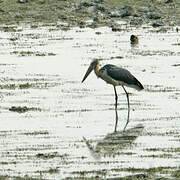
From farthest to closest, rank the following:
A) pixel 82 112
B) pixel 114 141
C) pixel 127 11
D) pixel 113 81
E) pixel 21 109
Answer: pixel 127 11
pixel 113 81
pixel 21 109
pixel 82 112
pixel 114 141

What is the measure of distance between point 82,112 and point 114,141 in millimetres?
3448

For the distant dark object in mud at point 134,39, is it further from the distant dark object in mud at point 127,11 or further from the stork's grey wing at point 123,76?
the stork's grey wing at point 123,76

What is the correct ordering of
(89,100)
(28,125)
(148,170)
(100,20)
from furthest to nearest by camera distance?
(100,20) < (89,100) < (28,125) < (148,170)

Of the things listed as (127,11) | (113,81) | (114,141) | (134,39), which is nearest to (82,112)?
(113,81)

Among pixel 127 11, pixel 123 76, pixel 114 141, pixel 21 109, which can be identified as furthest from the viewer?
pixel 127 11

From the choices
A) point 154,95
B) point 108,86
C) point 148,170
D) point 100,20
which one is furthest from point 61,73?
point 100,20

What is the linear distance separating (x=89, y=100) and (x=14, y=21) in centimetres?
2318

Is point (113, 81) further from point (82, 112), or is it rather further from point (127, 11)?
point (127, 11)

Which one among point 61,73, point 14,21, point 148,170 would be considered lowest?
point 148,170

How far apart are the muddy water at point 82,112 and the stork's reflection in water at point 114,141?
2 cm

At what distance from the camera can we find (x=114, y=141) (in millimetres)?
19156

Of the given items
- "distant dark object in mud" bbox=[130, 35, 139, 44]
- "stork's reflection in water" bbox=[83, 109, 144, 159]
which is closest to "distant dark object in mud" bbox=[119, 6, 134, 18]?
"distant dark object in mud" bbox=[130, 35, 139, 44]

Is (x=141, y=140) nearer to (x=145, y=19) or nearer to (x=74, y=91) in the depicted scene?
(x=74, y=91)

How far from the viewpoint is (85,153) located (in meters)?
17.9
